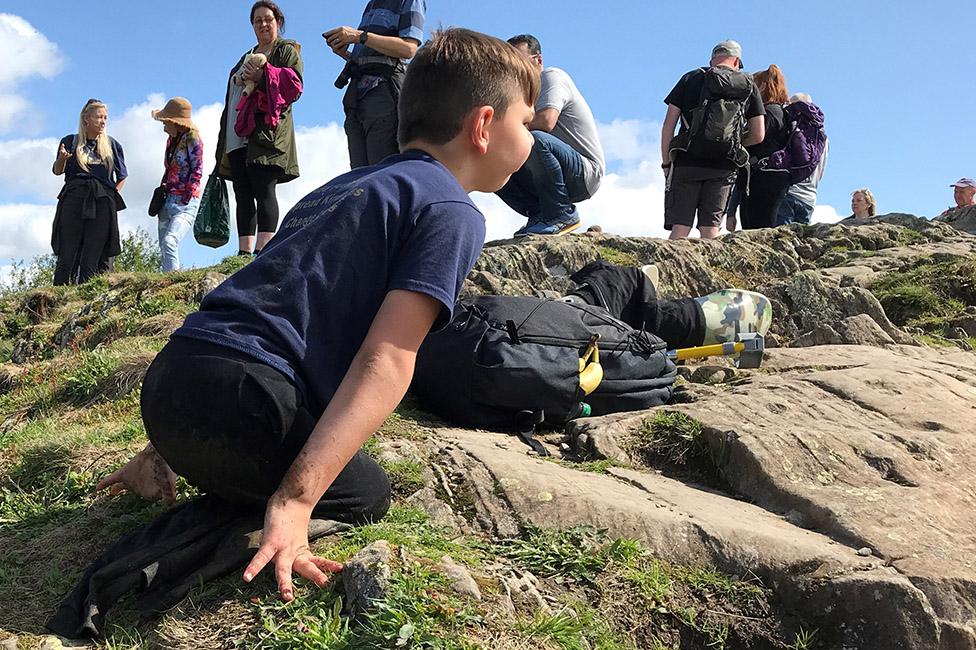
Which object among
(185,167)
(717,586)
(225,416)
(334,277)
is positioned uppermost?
(185,167)

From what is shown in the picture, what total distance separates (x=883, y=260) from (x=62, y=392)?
22.2 feet

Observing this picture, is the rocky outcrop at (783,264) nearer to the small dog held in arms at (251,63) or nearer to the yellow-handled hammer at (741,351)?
the yellow-handled hammer at (741,351)

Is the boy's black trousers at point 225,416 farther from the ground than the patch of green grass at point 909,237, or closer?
closer

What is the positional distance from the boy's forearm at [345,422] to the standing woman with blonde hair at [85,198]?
7707 mm

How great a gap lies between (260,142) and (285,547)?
548 cm

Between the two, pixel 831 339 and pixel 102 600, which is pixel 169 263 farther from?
pixel 102 600

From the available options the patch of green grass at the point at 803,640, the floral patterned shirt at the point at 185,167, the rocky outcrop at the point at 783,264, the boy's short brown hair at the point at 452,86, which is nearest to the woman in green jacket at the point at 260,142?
the floral patterned shirt at the point at 185,167

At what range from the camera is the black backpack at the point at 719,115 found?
7586 mm

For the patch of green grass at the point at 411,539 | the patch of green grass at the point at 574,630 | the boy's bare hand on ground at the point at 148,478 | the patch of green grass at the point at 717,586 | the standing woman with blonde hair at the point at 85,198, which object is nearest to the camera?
the patch of green grass at the point at 574,630

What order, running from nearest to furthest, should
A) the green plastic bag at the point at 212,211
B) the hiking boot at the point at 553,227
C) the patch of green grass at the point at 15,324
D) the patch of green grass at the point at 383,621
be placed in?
the patch of green grass at the point at 383,621, the hiking boot at the point at 553,227, the patch of green grass at the point at 15,324, the green plastic bag at the point at 212,211

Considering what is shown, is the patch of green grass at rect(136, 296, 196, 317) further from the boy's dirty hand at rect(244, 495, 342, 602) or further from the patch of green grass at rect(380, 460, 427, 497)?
the boy's dirty hand at rect(244, 495, 342, 602)

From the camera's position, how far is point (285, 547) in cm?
233

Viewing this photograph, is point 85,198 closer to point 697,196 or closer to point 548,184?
point 548,184

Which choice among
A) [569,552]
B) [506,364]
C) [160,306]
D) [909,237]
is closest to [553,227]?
[160,306]
